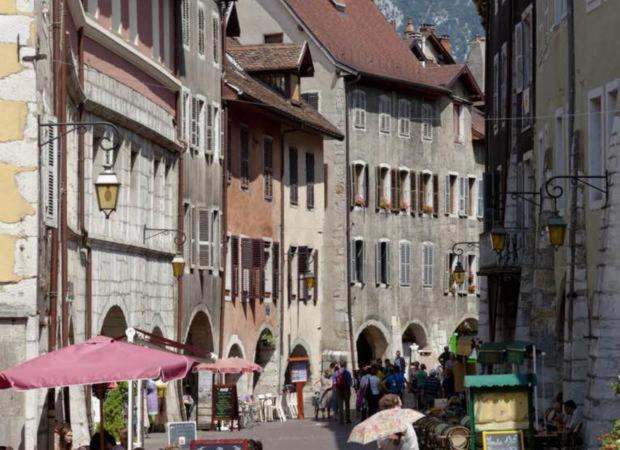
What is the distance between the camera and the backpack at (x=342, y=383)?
159ft

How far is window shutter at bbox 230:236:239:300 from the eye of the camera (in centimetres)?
5284

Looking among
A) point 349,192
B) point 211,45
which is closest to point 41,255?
point 211,45

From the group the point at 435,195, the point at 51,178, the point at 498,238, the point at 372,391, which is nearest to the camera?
the point at 51,178

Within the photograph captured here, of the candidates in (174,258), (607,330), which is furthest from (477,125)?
(607,330)

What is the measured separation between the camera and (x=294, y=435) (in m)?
43.3

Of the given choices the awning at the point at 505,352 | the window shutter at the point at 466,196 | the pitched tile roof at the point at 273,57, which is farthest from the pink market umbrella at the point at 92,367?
the window shutter at the point at 466,196

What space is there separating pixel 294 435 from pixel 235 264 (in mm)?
10664

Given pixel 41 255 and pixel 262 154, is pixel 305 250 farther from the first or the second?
pixel 41 255

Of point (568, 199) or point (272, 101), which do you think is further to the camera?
point (272, 101)

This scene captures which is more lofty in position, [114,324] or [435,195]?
[435,195]

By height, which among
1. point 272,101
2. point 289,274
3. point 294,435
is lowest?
point 294,435

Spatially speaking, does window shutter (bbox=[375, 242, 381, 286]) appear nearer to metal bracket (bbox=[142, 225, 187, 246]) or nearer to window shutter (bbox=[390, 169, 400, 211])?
window shutter (bbox=[390, 169, 400, 211])

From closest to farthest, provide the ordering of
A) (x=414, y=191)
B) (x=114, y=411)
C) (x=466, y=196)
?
Result: (x=114, y=411) < (x=414, y=191) < (x=466, y=196)

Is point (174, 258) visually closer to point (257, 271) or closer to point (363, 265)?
point (257, 271)
